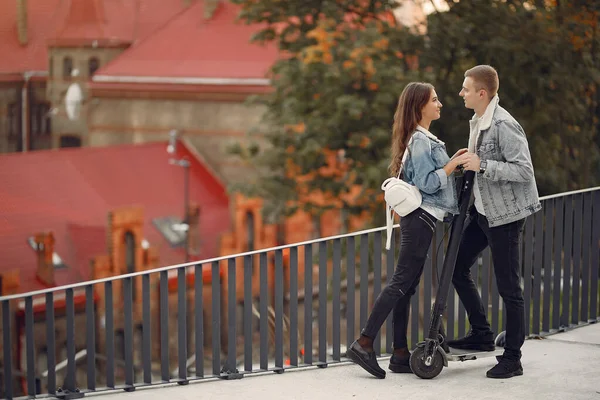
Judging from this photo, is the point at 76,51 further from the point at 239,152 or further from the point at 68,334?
the point at 68,334

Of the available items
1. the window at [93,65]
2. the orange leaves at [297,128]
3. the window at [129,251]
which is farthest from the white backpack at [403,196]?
the window at [93,65]

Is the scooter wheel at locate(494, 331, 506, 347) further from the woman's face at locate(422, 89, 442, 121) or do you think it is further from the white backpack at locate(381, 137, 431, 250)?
the woman's face at locate(422, 89, 442, 121)

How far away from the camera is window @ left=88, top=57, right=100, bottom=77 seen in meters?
48.5

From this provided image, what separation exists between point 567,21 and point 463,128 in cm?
359

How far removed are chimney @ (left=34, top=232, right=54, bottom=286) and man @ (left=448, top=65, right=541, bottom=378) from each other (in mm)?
36601

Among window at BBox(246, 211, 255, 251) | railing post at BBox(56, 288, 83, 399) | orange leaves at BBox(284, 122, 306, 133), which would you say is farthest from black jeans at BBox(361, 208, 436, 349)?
window at BBox(246, 211, 255, 251)

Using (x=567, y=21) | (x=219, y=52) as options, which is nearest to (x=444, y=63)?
(x=567, y=21)

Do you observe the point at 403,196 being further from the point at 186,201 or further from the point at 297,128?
the point at 186,201

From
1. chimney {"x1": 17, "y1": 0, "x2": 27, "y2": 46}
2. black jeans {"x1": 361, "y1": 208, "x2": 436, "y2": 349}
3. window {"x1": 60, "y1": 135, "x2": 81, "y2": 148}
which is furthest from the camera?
chimney {"x1": 17, "y1": 0, "x2": 27, "y2": 46}

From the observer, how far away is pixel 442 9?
1997 cm

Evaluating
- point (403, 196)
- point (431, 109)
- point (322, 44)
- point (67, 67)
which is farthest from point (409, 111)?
point (67, 67)

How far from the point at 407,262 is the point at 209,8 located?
46866 mm

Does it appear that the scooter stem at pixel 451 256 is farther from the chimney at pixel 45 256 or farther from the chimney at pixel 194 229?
the chimney at pixel 194 229

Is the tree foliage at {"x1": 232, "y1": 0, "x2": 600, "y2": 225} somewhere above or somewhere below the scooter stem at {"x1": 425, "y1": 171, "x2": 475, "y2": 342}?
above
